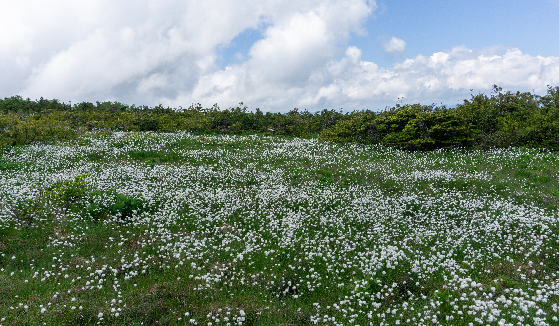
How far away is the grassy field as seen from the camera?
6488 millimetres

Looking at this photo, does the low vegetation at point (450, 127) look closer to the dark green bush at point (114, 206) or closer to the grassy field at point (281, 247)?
the grassy field at point (281, 247)

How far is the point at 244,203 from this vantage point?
13.3m

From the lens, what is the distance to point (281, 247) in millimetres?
9453

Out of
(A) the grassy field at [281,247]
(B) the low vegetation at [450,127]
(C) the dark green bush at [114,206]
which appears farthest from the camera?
(B) the low vegetation at [450,127]

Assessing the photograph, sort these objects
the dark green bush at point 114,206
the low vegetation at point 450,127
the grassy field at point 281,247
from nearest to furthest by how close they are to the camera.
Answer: the grassy field at point 281,247 < the dark green bush at point 114,206 < the low vegetation at point 450,127

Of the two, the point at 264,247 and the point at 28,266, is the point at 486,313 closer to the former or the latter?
the point at 264,247

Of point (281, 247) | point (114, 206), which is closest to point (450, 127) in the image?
point (281, 247)

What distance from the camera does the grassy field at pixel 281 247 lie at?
21.3 ft

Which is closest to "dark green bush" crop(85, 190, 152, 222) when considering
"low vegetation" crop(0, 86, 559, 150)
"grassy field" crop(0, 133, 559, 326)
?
"grassy field" crop(0, 133, 559, 326)

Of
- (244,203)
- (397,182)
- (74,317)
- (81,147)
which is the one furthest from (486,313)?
(81,147)

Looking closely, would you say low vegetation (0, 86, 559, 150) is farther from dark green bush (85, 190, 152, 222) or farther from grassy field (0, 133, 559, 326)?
dark green bush (85, 190, 152, 222)

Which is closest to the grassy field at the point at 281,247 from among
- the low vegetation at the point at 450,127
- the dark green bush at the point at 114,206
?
the dark green bush at the point at 114,206

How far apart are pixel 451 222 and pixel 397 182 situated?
5228mm

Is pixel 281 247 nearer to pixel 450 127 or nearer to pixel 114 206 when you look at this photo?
pixel 114 206
